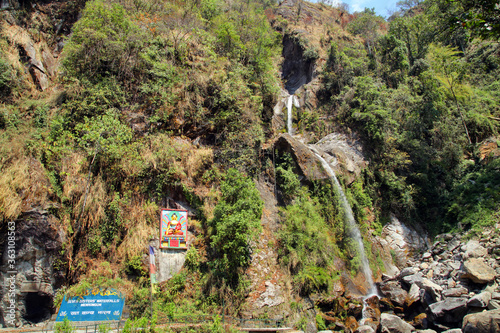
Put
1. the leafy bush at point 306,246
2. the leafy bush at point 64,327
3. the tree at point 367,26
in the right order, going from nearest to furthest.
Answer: the leafy bush at point 64,327
the leafy bush at point 306,246
the tree at point 367,26

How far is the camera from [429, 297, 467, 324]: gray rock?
35.4 ft

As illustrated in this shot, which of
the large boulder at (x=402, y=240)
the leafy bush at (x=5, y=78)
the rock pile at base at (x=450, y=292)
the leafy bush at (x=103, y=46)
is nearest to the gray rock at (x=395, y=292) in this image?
the rock pile at base at (x=450, y=292)

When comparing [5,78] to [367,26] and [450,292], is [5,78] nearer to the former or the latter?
[450,292]

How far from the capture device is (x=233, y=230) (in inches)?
448

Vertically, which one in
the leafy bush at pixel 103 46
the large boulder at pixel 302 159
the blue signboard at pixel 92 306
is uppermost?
the leafy bush at pixel 103 46

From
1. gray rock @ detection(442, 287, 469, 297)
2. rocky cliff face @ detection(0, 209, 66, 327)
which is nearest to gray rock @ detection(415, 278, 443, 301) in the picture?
gray rock @ detection(442, 287, 469, 297)

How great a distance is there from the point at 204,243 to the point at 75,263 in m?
4.52

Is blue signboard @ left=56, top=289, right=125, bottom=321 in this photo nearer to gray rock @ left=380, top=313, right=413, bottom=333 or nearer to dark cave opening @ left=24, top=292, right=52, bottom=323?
dark cave opening @ left=24, top=292, right=52, bottom=323

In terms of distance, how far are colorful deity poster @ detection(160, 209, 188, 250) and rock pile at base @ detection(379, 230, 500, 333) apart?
8574mm

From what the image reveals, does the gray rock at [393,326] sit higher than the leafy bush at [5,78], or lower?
lower

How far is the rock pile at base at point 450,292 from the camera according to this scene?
34.1 ft

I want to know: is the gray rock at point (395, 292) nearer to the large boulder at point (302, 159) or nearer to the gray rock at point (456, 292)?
the gray rock at point (456, 292)

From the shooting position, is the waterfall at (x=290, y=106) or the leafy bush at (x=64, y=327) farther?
the waterfall at (x=290, y=106)

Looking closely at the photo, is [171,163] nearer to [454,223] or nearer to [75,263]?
[75,263]
